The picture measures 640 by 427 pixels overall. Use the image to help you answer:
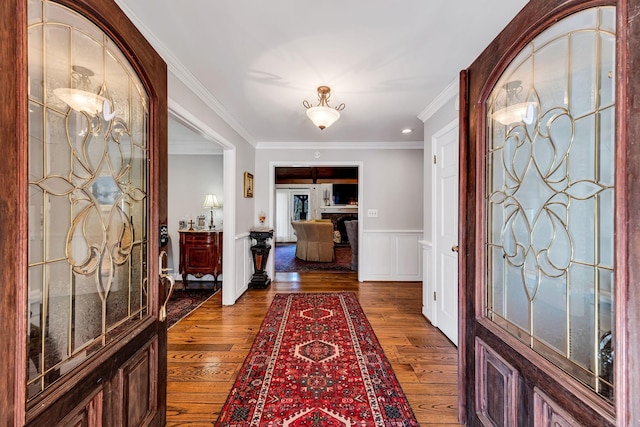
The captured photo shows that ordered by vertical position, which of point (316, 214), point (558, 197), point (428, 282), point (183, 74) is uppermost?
point (183, 74)

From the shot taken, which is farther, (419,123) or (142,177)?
(419,123)

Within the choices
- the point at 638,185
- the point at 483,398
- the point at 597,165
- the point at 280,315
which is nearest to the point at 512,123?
the point at 597,165

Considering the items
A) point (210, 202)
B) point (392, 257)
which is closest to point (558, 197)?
point (392, 257)

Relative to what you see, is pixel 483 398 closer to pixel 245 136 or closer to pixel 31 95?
pixel 31 95

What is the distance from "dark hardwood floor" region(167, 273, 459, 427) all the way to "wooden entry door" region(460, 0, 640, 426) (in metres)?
0.43

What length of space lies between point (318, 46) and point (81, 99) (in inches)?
53.7

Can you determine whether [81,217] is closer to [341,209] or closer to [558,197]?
[558,197]

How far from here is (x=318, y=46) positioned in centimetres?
179

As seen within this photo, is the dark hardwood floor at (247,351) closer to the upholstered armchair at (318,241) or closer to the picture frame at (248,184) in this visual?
the picture frame at (248,184)

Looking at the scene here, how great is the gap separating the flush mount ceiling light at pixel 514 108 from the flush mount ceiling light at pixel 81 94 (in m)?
1.66

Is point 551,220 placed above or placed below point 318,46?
below

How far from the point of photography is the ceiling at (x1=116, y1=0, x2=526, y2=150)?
4.81 feet

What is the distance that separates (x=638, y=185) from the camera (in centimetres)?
63

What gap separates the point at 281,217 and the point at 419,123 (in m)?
7.41
